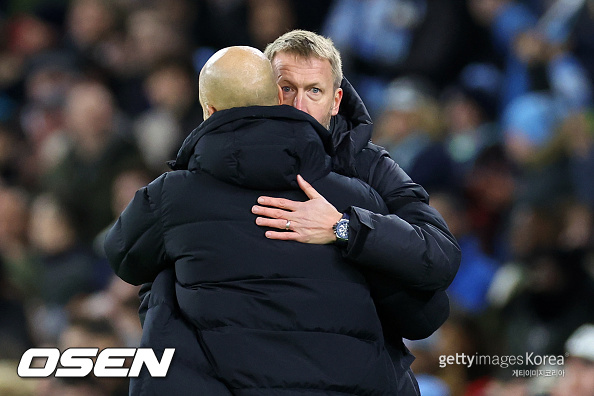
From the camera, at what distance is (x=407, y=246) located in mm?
1805

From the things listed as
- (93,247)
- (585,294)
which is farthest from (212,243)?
(93,247)

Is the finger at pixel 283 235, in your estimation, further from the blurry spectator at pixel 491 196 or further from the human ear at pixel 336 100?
the blurry spectator at pixel 491 196

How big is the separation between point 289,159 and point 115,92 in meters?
4.30

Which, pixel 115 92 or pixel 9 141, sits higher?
pixel 115 92

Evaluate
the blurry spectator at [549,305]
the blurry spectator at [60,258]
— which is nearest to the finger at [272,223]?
the blurry spectator at [549,305]

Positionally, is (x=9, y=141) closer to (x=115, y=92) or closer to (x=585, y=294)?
(x=115, y=92)

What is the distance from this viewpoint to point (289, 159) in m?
1.77

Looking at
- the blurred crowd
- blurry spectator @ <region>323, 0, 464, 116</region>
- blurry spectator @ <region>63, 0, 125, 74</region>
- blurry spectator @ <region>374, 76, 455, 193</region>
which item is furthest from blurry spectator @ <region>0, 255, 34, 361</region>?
blurry spectator @ <region>323, 0, 464, 116</region>

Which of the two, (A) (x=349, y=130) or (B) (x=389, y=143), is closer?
(A) (x=349, y=130)

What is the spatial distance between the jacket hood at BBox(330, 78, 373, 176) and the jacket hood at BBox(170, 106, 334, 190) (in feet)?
0.45

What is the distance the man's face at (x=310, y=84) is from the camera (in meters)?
2.21

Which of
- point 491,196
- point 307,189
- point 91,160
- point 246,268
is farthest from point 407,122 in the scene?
point 246,268

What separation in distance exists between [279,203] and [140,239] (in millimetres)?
300

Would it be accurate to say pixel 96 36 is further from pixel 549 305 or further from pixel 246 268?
pixel 246 268
